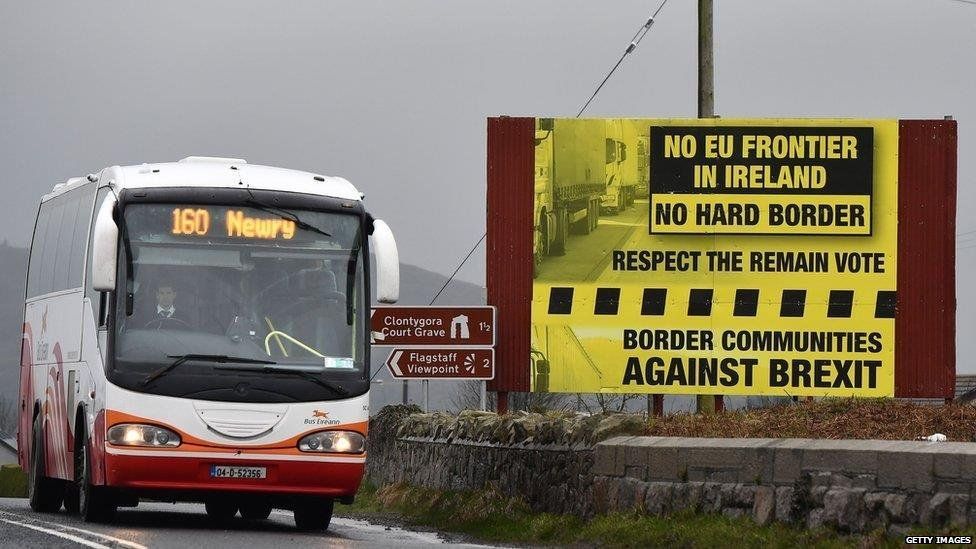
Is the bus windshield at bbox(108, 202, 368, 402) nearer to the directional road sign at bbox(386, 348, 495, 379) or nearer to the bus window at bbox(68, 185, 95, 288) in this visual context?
the bus window at bbox(68, 185, 95, 288)

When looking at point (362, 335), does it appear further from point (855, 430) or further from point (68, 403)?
point (855, 430)

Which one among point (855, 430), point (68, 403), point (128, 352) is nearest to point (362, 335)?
point (128, 352)

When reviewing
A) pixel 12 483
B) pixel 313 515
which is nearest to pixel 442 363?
pixel 313 515

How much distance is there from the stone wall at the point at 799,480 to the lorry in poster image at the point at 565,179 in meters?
8.96

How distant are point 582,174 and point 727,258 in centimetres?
216

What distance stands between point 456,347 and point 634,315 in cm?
281

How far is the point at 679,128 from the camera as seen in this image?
944 inches

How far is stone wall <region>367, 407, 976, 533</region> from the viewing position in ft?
36.8

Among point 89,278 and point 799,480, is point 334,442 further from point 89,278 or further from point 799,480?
point 799,480

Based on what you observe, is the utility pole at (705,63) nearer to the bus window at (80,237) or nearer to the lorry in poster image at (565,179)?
the lorry in poster image at (565,179)

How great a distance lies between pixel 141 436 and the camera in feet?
50.4
